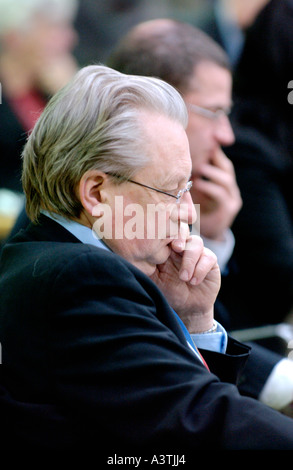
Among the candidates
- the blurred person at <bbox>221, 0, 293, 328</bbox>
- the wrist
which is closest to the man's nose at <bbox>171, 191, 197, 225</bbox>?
the wrist

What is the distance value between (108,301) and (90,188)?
11.4 inches

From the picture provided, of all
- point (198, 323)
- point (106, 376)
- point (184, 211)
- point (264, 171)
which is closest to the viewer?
point (106, 376)

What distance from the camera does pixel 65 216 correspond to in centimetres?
145

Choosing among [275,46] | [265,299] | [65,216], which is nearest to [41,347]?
[65,216]

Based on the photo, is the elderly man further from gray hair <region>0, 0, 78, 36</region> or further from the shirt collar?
gray hair <region>0, 0, 78, 36</region>

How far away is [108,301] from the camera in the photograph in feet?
4.05

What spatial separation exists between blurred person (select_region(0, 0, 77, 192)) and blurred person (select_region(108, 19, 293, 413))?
4.52 feet

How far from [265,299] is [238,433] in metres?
1.59

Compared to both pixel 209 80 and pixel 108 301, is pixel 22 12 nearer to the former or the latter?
pixel 209 80

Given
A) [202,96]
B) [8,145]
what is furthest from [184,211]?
[8,145]

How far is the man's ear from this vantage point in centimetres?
140

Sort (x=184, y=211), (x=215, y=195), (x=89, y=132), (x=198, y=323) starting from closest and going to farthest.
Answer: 1. (x=89, y=132)
2. (x=184, y=211)
3. (x=198, y=323)
4. (x=215, y=195)

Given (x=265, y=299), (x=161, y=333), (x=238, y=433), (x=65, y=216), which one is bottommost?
(x=265, y=299)
